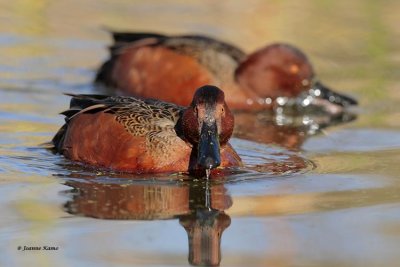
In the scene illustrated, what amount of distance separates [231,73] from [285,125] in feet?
4.25

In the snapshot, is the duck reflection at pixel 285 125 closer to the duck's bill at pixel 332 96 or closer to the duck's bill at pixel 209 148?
the duck's bill at pixel 332 96

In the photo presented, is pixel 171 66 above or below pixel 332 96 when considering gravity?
above

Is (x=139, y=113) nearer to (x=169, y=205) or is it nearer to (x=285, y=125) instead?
(x=169, y=205)

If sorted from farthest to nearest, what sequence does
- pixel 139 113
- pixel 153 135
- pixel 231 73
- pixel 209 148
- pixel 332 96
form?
pixel 231 73, pixel 332 96, pixel 139 113, pixel 153 135, pixel 209 148

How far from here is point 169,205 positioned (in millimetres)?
7574

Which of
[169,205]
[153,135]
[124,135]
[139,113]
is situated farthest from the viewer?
[139,113]

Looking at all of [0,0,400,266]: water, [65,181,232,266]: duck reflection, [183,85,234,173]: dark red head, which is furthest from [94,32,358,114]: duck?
[65,181,232,266]: duck reflection

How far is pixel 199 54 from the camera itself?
40.7ft

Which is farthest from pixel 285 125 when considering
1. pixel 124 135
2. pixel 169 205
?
pixel 169 205

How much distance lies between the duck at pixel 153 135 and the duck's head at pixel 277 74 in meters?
3.61

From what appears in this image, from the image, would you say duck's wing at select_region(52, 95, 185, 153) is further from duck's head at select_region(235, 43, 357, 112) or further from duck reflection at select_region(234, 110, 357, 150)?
duck's head at select_region(235, 43, 357, 112)

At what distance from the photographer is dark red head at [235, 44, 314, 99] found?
12.5 m

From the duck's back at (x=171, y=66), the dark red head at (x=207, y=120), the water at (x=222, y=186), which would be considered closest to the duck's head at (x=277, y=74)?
the duck's back at (x=171, y=66)

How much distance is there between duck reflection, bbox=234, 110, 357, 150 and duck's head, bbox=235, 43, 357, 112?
365 mm
